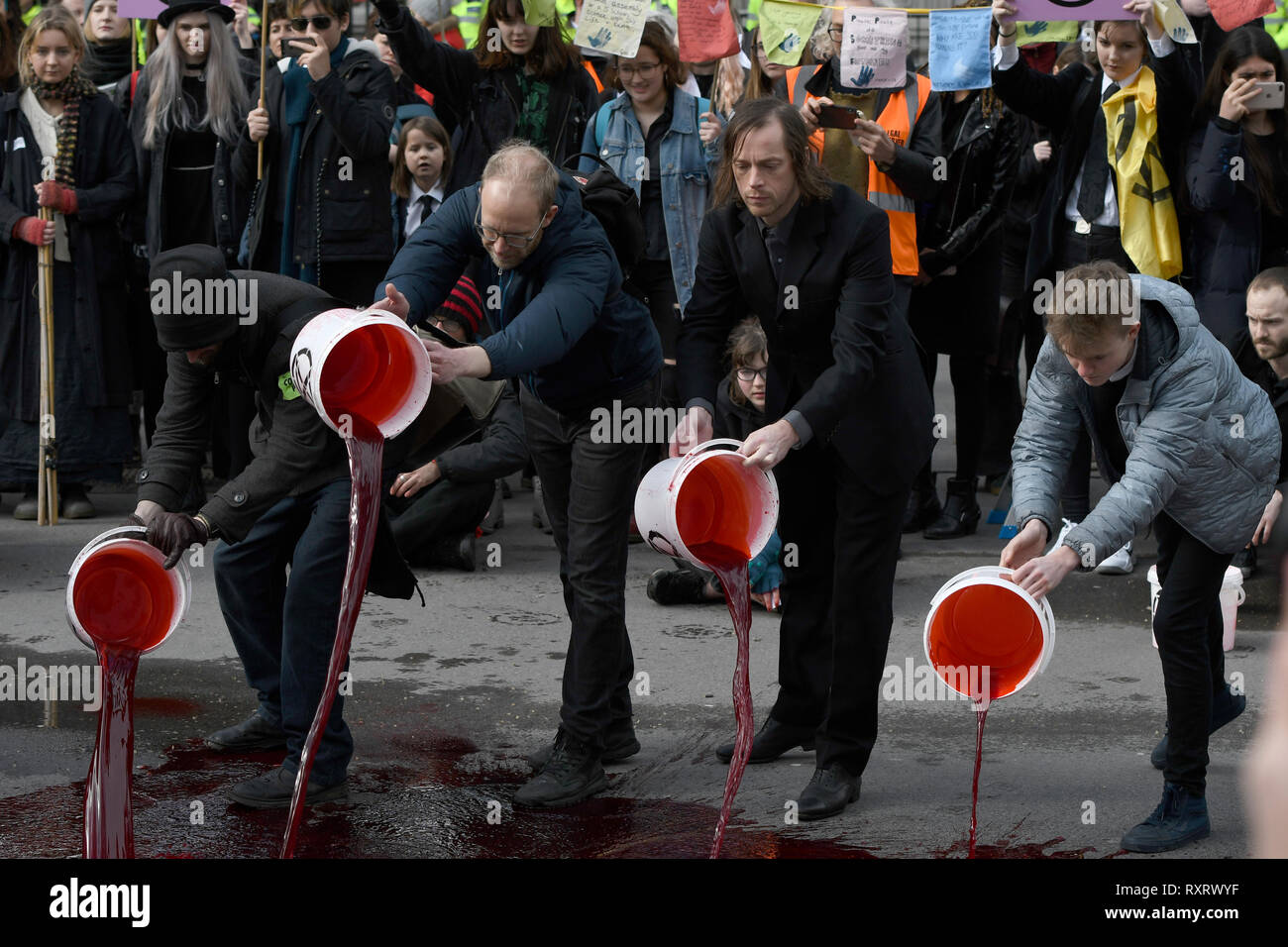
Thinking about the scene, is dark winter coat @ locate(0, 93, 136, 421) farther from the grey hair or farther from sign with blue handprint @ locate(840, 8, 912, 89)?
the grey hair

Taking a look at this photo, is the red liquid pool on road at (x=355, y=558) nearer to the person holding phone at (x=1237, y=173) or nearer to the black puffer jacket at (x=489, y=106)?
the black puffer jacket at (x=489, y=106)

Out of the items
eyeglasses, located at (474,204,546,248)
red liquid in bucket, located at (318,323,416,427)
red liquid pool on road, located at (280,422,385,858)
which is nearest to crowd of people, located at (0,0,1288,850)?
eyeglasses, located at (474,204,546,248)

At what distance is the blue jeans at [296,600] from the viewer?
17.1 feet

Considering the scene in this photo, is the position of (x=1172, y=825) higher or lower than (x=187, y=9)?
lower

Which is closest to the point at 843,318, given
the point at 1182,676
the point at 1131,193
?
the point at 1182,676

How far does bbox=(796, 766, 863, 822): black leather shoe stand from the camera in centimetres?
523

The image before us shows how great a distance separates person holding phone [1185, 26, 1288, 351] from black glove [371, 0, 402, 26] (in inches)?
146

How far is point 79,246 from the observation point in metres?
9.05

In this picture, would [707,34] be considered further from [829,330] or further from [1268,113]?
[829,330]

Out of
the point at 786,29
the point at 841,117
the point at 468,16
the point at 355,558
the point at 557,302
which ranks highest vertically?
the point at 468,16

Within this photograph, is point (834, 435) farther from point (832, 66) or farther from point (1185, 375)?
point (832, 66)

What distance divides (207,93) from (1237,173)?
517 cm

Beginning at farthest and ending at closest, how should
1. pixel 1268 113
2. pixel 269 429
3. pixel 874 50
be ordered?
pixel 874 50
pixel 1268 113
pixel 269 429

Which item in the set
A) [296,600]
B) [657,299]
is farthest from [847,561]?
[657,299]
